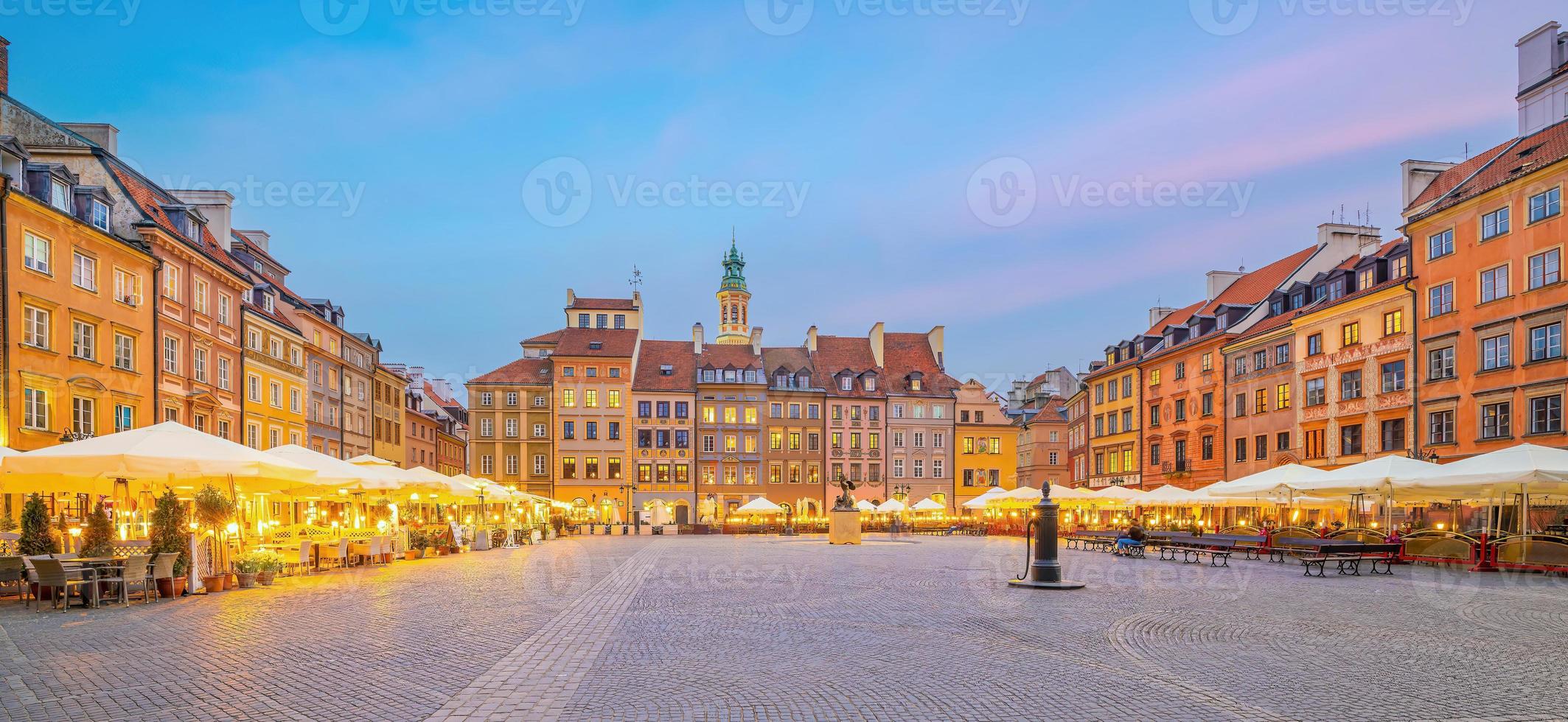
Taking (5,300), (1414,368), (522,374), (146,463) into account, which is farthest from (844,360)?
(146,463)

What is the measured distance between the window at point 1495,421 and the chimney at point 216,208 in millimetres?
46622

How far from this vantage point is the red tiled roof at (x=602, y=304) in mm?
78188

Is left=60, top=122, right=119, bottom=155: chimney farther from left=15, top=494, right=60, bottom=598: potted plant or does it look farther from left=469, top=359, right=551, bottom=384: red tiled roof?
left=469, top=359, right=551, bottom=384: red tiled roof

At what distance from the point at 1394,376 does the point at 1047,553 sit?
26921 mm

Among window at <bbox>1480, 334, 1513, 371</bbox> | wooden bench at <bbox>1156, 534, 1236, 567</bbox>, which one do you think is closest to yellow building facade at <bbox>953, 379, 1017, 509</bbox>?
wooden bench at <bbox>1156, 534, 1236, 567</bbox>

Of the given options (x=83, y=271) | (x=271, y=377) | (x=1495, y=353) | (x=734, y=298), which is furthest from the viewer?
(x=734, y=298)

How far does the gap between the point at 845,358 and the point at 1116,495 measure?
40.9 meters

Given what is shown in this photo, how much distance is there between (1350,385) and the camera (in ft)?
137

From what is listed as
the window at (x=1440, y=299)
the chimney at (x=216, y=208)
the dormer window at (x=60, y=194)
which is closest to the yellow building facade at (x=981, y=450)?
the window at (x=1440, y=299)

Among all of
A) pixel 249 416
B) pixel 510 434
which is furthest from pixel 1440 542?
pixel 510 434

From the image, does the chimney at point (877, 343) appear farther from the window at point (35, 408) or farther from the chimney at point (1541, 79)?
the window at point (35, 408)

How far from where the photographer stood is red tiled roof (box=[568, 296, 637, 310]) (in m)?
78.2

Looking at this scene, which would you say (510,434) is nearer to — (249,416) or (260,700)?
(249,416)

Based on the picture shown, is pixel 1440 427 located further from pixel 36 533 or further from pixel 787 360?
pixel 787 360
